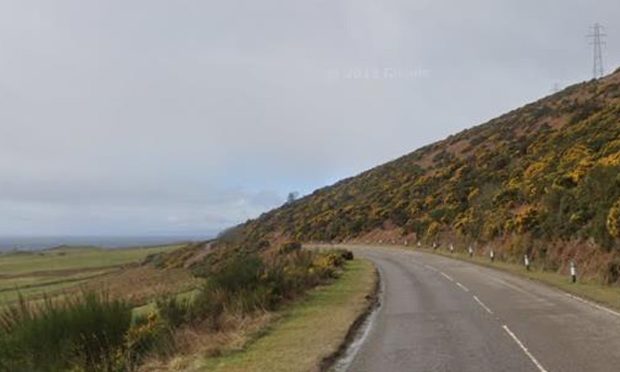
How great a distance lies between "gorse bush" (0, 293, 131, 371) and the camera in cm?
1165

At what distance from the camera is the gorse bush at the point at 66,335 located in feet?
38.2

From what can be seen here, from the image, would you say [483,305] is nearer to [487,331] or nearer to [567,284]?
[487,331]

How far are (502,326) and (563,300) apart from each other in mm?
5651

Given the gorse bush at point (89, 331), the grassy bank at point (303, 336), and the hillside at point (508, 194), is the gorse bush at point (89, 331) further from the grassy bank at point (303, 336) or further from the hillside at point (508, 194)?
the hillside at point (508, 194)

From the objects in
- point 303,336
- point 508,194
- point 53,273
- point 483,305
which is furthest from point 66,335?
point 53,273

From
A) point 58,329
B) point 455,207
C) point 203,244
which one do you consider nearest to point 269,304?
point 58,329

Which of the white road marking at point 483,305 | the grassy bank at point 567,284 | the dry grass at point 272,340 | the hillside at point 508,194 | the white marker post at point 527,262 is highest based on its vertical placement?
the hillside at point 508,194

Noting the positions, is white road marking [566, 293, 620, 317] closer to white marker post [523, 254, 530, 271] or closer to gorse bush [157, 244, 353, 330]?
gorse bush [157, 244, 353, 330]

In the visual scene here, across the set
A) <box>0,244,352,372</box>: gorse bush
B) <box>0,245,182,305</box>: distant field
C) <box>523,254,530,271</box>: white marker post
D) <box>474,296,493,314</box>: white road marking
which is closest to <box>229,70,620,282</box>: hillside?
<box>523,254,530,271</box>: white marker post

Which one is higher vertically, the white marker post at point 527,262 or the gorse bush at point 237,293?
the white marker post at point 527,262

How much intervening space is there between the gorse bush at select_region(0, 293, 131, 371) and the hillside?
18.0 m

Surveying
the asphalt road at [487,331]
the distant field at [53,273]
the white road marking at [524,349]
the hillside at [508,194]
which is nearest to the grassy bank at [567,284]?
the asphalt road at [487,331]

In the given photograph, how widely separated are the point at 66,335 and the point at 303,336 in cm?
474

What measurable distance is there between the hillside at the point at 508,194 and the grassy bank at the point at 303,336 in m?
9.83
